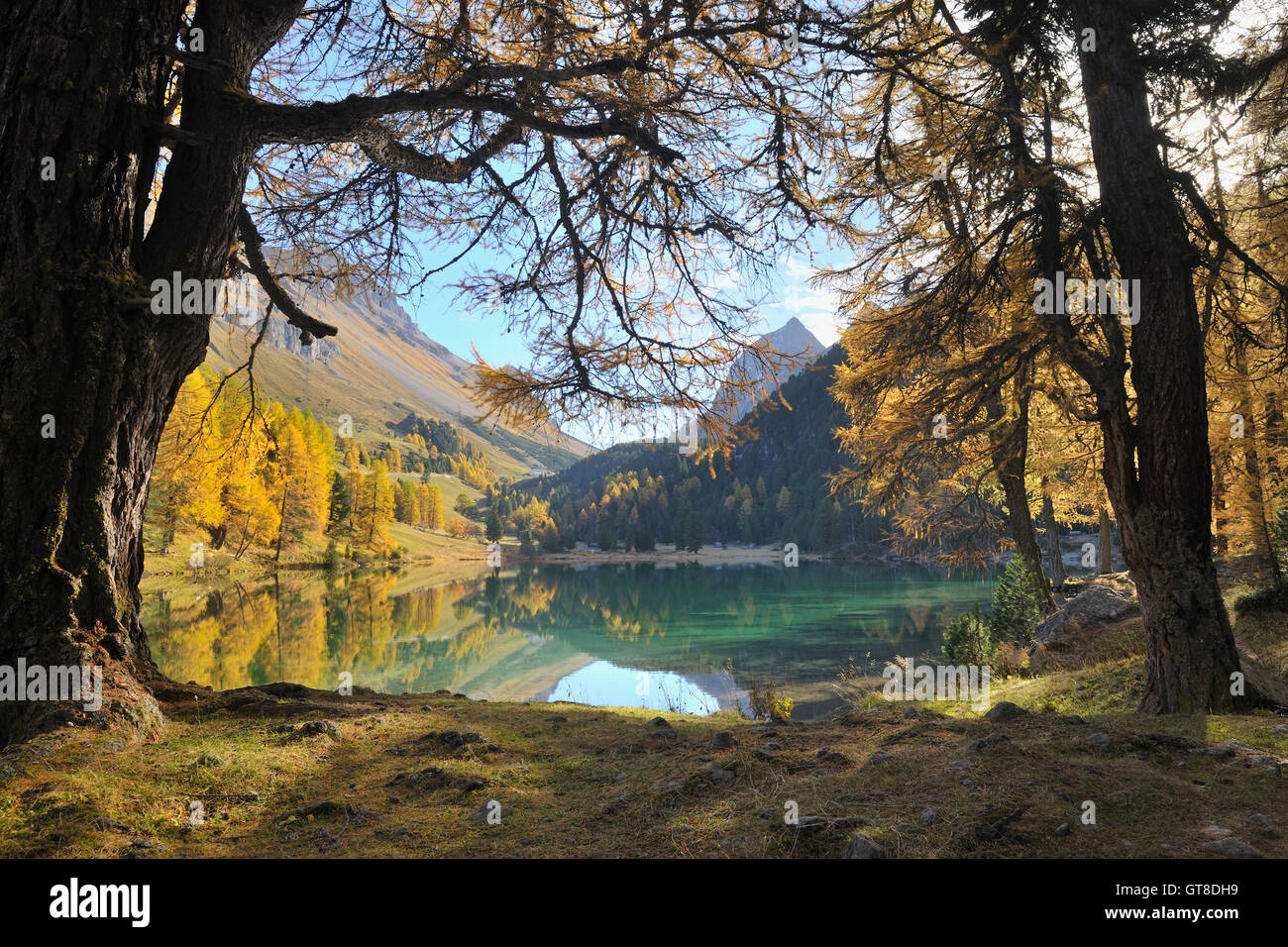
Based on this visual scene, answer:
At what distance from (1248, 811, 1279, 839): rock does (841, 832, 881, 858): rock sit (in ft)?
5.15

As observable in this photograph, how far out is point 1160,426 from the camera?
5.43 m

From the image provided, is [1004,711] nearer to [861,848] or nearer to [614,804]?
[861,848]

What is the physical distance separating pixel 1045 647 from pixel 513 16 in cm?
1081

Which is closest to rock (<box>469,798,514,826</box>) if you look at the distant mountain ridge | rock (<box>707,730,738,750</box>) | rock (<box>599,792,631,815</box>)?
rock (<box>599,792,631,815</box>)

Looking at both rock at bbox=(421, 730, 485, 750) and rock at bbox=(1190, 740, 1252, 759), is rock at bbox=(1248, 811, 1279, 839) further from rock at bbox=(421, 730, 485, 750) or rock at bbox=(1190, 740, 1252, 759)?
rock at bbox=(421, 730, 485, 750)

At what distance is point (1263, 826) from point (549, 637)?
31.9m

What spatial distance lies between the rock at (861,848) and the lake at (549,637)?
262 inches

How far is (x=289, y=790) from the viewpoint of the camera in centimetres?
315

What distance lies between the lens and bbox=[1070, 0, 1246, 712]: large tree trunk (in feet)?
Answer: 17.3

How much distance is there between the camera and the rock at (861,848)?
2201 millimetres

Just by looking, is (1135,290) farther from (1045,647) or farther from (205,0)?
(205,0)

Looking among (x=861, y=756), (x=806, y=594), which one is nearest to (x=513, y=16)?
(x=861, y=756)

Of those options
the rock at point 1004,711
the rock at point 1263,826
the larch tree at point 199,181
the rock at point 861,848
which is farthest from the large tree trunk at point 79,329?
the rock at point 1263,826

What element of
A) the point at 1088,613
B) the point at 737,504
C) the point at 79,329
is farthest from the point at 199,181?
the point at 737,504
